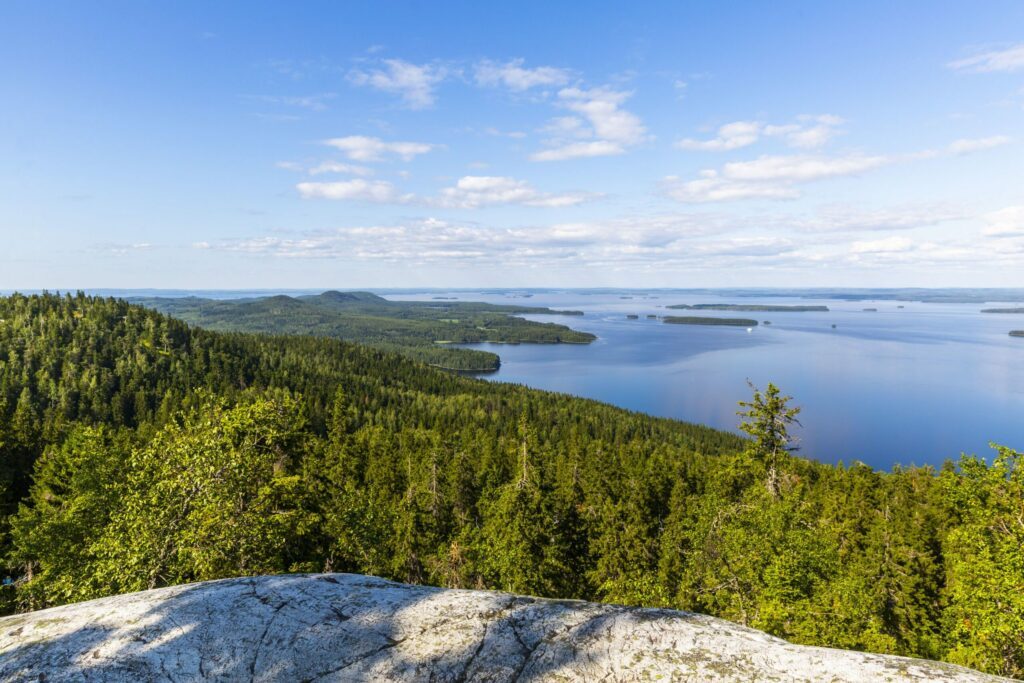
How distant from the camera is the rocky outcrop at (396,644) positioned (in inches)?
307

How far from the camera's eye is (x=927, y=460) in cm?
12694

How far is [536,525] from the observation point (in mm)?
36469

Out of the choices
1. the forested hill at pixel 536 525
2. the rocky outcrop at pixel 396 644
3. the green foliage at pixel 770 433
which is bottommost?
the forested hill at pixel 536 525

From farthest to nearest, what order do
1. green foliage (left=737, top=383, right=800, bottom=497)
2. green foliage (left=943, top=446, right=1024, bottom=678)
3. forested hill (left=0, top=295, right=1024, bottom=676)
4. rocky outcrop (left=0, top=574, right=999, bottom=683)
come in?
green foliage (left=737, top=383, right=800, bottom=497) → green foliage (left=943, top=446, right=1024, bottom=678) → forested hill (left=0, top=295, right=1024, bottom=676) → rocky outcrop (left=0, top=574, right=999, bottom=683)

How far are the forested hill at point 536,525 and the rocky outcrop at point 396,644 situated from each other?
875 cm

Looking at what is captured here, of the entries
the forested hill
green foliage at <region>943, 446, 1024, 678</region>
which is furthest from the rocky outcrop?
green foliage at <region>943, 446, 1024, 678</region>

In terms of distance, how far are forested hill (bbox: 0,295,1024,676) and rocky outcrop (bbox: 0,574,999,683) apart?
875 cm

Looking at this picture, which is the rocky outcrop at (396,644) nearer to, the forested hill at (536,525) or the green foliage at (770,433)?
the forested hill at (536,525)

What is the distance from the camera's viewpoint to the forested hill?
19.2m

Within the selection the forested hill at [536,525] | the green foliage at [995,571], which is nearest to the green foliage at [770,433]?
the forested hill at [536,525]

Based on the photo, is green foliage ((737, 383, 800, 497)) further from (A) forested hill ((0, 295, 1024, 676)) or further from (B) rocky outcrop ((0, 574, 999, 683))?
(B) rocky outcrop ((0, 574, 999, 683))

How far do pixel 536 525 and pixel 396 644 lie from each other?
29.3 metres

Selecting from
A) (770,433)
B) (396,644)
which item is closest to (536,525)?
(770,433)

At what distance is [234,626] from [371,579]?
336 centimetres
